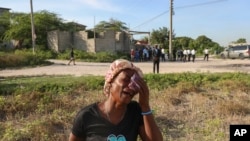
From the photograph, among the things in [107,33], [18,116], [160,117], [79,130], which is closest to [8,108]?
[18,116]

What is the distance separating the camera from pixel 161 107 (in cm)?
892

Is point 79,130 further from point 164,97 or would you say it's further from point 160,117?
point 164,97

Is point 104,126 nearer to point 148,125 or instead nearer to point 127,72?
point 148,125

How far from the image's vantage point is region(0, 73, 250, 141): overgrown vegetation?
6809 millimetres

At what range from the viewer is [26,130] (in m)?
6.55

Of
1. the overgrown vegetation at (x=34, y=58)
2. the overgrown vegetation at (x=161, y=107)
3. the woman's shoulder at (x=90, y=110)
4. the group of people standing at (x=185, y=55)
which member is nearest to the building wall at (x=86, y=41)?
the overgrown vegetation at (x=34, y=58)

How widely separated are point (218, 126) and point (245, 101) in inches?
114

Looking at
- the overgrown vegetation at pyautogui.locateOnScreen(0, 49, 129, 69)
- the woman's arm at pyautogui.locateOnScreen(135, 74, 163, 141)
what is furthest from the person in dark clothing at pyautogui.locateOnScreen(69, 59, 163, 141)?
the overgrown vegetation at pyautogui.locateOnScreen(0, 49, 129, 69)

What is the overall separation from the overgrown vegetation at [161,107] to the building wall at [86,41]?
2769cm

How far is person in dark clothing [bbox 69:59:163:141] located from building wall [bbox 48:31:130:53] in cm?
3704

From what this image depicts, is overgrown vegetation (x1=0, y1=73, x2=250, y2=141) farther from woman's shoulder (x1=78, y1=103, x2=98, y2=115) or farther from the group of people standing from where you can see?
the group of people standing

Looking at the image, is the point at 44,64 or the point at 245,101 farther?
the point at 44,64

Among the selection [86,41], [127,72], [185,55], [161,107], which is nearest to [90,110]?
[127,72]

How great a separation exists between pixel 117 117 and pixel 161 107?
638cm
